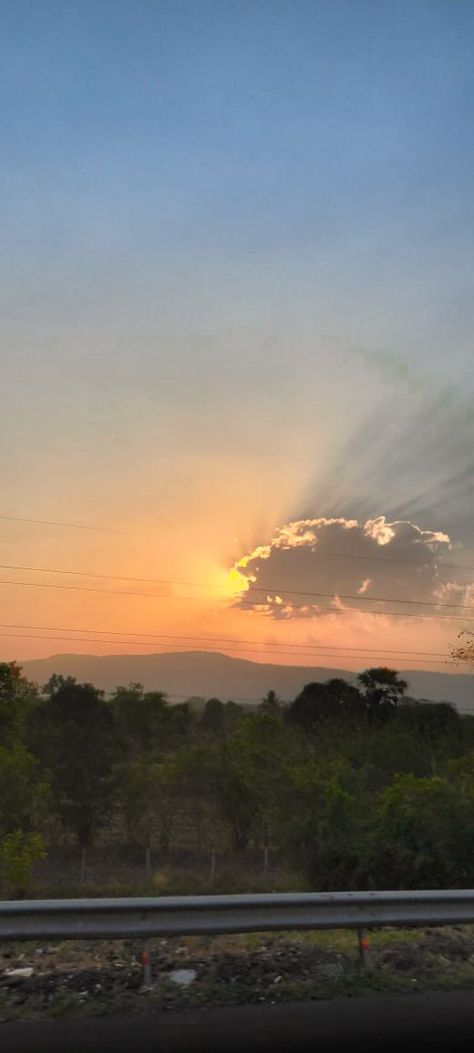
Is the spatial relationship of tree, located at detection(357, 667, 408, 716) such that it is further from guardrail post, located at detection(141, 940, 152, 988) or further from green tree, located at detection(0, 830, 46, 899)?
guardrail post, located at detection(141, 940, 152, 988)

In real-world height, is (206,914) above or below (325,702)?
below

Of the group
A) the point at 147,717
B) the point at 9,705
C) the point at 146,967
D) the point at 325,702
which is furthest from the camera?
the point at 325,702

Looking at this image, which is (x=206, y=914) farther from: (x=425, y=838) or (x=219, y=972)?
(x=425, y=838)

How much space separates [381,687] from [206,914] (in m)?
107

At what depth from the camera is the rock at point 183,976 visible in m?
6.18

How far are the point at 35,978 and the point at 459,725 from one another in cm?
8042

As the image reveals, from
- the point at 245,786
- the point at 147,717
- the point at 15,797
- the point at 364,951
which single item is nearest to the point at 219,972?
the point at 364,951

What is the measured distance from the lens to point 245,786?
2255 inches

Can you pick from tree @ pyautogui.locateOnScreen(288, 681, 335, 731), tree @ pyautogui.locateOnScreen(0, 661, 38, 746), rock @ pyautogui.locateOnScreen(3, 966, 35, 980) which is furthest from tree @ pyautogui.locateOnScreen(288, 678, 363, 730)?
rock @ pyautogui.locateOnScreen(3, 966, 35, 980)

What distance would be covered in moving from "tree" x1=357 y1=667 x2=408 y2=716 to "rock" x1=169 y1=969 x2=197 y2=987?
341 ft

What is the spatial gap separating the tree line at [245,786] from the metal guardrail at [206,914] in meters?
23.3

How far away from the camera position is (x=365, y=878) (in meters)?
32.8

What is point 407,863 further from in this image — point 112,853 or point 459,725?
point 459,725

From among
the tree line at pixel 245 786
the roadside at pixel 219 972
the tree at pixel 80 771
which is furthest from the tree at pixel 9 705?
the roadside at pixel 219 972
